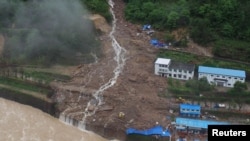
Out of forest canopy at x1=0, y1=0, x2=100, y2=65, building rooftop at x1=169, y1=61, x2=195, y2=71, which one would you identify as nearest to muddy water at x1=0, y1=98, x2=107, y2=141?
forest canopy at x1=0, y1=0, x2=100, y2=65

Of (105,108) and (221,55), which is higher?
(221,55)

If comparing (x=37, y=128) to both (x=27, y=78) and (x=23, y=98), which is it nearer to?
(x=23, y=98)

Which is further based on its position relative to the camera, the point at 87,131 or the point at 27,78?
the point at 27,78

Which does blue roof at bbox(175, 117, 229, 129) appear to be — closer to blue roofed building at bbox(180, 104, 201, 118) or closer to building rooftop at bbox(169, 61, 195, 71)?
blue roofed building at bbox(180, 104, 201, 118)

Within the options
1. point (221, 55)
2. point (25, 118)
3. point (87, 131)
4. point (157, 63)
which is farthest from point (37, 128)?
point (221, 55)

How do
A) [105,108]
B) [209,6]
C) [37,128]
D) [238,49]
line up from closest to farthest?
[37,128] → [105,108] → [238,49] → [209,6]

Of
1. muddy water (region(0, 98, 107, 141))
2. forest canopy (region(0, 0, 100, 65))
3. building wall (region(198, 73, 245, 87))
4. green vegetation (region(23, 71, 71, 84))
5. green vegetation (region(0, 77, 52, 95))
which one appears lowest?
muddy water (region(0, 98, 107, 141))
